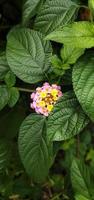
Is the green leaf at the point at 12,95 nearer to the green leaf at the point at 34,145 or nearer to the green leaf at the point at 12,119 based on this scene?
the green leaf at the point at 34,145

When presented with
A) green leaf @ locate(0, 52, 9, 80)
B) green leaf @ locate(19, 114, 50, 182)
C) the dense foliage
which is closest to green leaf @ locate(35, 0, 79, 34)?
the dense foliage

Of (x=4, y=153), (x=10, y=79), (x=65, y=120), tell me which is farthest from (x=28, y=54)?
(x=4, y=153)

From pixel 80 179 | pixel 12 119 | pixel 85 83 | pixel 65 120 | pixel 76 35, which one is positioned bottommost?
pixel 80 179

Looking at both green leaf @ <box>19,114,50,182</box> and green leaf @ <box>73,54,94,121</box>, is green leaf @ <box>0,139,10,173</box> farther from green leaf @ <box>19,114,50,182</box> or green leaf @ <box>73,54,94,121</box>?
green leaf @ <box>73,54,94,121</box>

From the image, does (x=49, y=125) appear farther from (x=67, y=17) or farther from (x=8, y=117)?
(x=8, y=117)

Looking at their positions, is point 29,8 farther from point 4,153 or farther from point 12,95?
point 4,153

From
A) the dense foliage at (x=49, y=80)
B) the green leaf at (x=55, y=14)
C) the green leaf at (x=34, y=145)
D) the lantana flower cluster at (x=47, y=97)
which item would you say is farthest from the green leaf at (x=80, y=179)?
the green leaf at (x=55, y=14)
